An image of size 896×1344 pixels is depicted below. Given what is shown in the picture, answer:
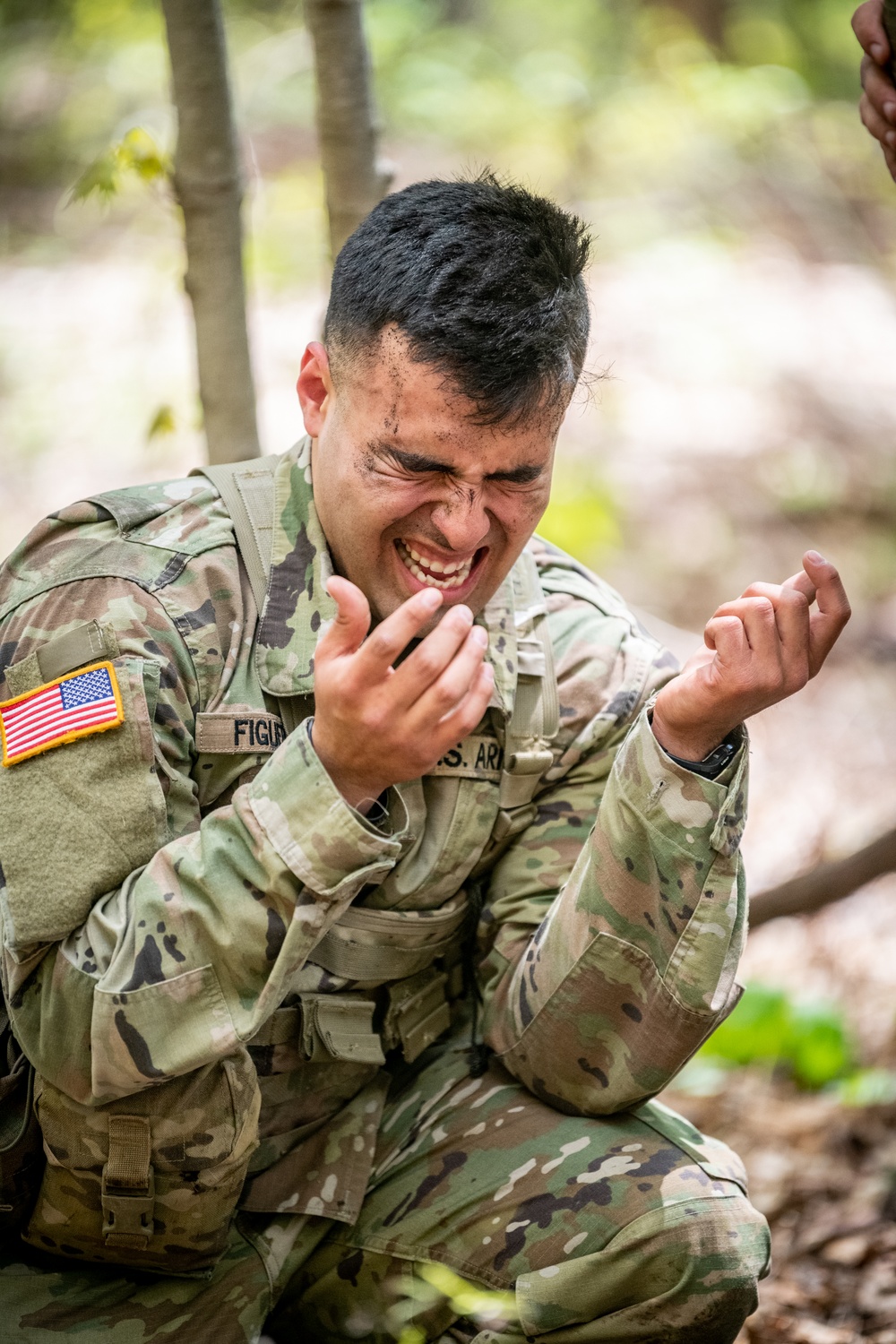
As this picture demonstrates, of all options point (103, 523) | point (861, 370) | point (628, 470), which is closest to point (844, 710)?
point (628, 470)

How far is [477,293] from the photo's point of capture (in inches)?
89.5

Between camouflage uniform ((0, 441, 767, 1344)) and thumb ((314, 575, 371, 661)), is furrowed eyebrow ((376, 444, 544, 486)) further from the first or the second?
thumb ((314, 575, 371, 661))

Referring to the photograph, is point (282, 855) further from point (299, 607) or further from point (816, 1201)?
point (816, 1201)

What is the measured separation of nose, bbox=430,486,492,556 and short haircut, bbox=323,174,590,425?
0.14m

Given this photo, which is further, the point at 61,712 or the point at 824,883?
the point at 824,883

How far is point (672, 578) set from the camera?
6.43m

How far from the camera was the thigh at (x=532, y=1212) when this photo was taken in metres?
2.41

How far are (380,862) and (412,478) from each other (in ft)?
2.30

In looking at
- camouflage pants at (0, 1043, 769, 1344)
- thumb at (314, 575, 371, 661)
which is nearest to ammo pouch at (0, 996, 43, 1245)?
camouflage pants at (0, 1043, 769, 1344)

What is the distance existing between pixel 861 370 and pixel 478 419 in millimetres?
5949

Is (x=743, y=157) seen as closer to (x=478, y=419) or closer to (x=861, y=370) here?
(x=861, y=370)

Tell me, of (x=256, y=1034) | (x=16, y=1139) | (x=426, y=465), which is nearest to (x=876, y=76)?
(x=426, y=465)

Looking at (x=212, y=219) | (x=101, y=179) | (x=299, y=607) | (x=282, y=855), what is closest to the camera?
(x=282, y=855)

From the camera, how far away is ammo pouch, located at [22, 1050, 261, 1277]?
7.50 ft
